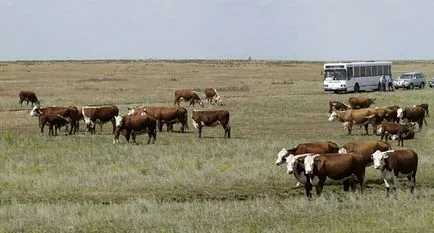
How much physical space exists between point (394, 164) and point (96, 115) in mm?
18474

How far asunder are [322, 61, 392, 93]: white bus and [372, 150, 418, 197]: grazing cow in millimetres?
42239

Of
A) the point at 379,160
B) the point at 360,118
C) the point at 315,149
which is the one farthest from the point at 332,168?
the point at 360,118

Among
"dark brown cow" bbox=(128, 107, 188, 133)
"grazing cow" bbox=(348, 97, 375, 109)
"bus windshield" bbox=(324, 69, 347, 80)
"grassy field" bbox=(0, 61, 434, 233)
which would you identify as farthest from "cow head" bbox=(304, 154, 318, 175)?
"bus windshield" bbox=(324, 69, 347, 80)

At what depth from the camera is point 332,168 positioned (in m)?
17.4

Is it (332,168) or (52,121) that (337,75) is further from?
(332,168)

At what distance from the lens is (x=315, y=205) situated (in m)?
16.0

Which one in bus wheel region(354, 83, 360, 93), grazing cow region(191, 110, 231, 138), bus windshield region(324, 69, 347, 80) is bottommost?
bus wheel region(354, 83, 360, 93)

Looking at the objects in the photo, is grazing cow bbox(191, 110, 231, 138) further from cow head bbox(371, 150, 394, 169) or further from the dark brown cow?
cow head bbox(371, 150, 394, 169)

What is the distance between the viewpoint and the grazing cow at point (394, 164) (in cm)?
1802

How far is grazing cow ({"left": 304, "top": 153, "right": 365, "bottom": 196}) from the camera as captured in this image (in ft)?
56.9

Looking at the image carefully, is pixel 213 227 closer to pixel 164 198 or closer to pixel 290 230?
pixel 290 230

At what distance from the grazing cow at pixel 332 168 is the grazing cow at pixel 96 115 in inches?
687

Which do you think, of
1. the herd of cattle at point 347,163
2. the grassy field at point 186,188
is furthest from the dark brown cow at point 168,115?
the herd of cattle at point 347,163

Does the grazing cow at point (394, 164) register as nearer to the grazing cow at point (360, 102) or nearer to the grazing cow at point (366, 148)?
the grazing cow at point (366, 148)
